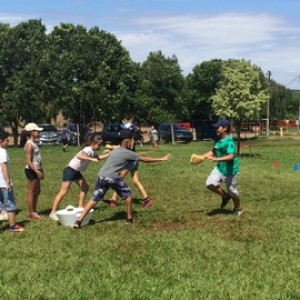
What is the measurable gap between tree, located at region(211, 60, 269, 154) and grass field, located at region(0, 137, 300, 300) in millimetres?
14124

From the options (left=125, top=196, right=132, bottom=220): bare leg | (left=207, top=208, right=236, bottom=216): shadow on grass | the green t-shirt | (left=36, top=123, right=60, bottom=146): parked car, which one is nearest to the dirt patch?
(left=125, top=196, right=132, bottom=220): bare leg

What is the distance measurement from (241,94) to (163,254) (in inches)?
758

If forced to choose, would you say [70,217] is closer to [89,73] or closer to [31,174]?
[31,174]

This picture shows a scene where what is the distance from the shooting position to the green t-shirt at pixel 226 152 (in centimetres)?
898

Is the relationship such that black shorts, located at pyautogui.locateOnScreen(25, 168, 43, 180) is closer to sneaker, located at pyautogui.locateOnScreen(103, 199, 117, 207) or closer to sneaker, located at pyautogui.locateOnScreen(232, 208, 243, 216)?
sneaker, located at pyautogui.locateOnScreen(103, 199, 117, 207)

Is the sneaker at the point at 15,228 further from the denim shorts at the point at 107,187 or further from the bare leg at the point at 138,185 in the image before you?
the bare leg at the point at 138,185

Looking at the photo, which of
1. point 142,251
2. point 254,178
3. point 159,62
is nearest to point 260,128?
point 159,62

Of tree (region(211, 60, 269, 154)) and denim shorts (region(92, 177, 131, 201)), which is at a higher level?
tree (region(211, 60, 269, 154))

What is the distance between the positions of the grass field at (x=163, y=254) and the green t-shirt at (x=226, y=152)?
0.78m

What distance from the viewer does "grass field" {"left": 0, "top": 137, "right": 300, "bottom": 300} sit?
5242mm

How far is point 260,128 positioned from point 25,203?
48.2m

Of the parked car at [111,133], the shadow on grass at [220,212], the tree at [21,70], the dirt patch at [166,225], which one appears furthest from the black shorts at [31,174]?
the tree at [21,70]

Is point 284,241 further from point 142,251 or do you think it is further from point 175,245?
point 142,251

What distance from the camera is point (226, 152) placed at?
902 cm
